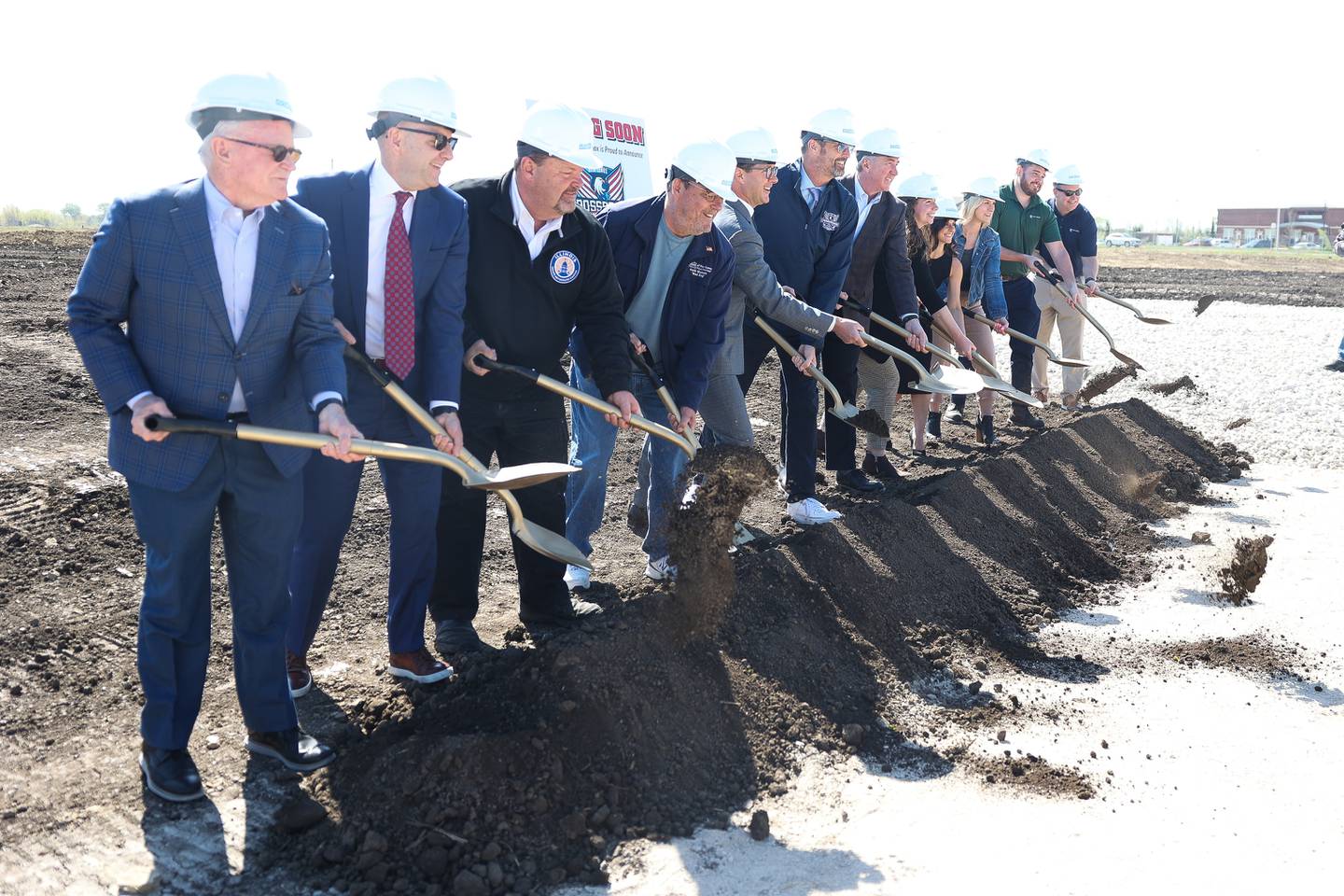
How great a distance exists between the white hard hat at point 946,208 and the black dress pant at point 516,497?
4.36 meters

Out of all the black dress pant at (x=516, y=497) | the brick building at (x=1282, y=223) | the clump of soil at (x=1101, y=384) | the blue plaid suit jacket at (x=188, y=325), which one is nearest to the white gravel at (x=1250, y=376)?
the clump of soil at (x=1101, y=384)

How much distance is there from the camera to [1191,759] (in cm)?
437

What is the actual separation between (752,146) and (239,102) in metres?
2.92

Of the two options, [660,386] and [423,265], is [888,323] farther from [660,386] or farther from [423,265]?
[423,265]

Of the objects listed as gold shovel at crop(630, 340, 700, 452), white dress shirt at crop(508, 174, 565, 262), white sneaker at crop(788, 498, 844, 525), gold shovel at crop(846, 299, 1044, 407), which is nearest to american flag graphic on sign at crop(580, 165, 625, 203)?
gold shovel at crop(846, 299, 1044, 407)

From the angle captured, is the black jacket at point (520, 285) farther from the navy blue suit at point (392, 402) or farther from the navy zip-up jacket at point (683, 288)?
the navy zip-up jacket at point (683, 288)

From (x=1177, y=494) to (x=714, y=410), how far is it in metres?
4.95

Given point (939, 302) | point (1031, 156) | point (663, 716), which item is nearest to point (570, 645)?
point (663, 716)

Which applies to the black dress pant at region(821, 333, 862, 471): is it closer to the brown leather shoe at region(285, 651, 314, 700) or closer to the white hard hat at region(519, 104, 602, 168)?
the white hard hat at region(519, 104, 602, 168)

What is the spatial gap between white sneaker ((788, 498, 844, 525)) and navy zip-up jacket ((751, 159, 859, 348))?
0.93 m

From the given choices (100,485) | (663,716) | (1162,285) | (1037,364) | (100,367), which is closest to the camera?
(100,367)

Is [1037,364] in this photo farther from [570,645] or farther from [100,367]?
[100,367]

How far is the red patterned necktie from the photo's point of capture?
3.91m

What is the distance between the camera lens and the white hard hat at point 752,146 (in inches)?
217
